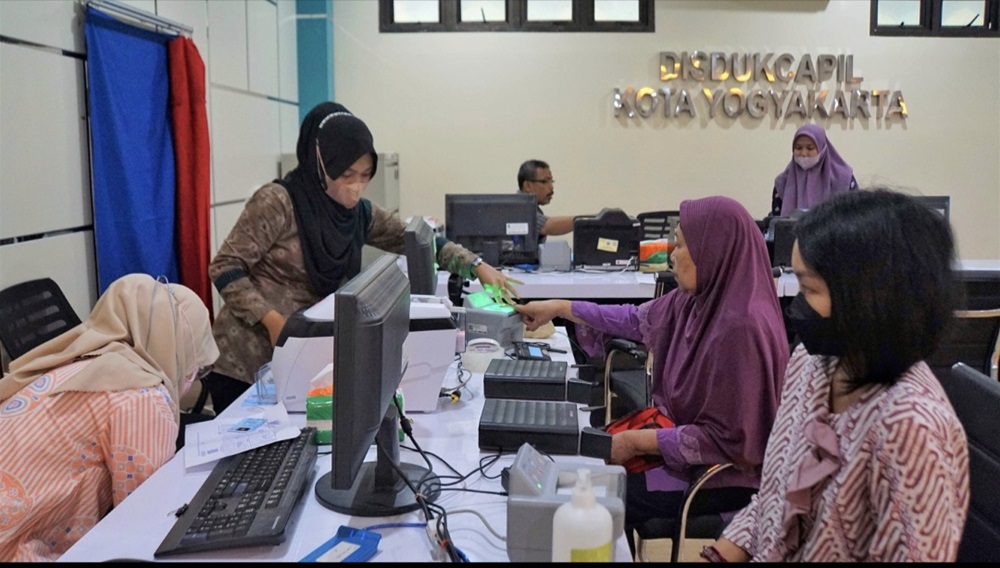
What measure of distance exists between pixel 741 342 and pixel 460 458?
0.71m

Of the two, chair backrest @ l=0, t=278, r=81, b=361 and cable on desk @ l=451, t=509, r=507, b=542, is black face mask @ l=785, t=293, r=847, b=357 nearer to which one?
cable on desk @ l=451, t=509, r=507, b=542

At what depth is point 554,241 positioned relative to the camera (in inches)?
181

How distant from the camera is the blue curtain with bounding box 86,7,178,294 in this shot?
317 cm

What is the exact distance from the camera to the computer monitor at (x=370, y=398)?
1262 mm

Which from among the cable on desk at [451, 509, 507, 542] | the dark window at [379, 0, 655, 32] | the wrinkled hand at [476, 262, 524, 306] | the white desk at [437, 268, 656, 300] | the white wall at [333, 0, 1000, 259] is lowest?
the cable on desk at [451, 509, 507, 542]

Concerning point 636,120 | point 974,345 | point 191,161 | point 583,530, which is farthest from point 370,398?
point 636,120

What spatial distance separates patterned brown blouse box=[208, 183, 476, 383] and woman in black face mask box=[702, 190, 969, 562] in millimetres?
1782

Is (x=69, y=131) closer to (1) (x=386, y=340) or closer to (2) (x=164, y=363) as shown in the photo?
(2) (x=164, y=363)

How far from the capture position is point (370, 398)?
1.35 meters

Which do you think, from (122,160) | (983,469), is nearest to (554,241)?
(122,160)

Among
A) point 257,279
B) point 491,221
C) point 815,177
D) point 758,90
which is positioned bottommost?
point 257,279

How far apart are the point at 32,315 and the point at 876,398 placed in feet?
8.27
